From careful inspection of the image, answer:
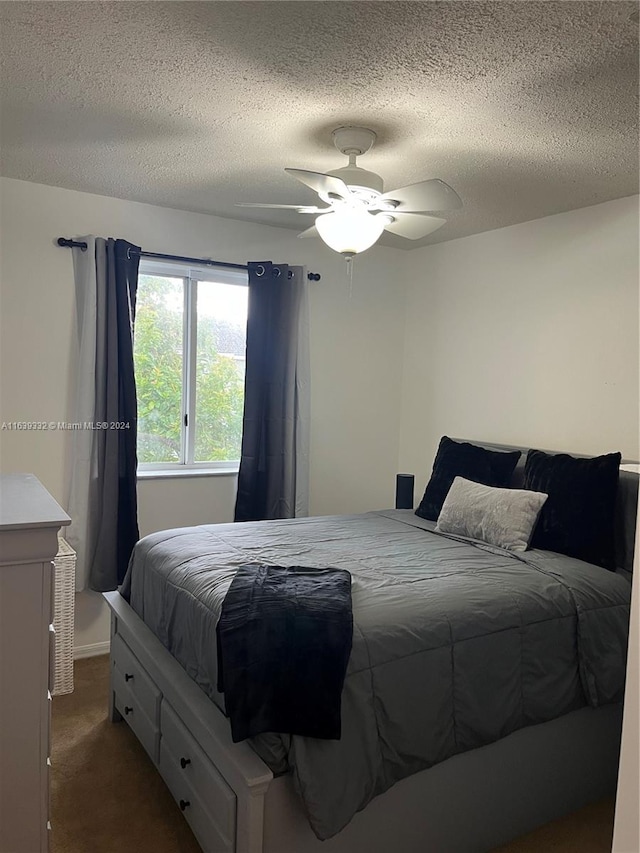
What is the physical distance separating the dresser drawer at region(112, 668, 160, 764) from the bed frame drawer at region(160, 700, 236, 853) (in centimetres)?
7

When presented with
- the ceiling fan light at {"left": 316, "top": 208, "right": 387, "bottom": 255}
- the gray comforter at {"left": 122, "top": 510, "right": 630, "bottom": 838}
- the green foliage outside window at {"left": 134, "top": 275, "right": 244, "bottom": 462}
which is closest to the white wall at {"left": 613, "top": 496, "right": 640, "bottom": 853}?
the gray comforter at {"left": 122, "top": 510, "right": 630, "bottom": 838}

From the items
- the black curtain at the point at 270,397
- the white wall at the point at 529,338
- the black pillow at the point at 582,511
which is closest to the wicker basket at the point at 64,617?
the black curtain at the point at 270,397

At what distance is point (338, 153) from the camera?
2.71 metres

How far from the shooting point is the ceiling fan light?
2369 mm

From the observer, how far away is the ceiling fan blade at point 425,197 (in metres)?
2.23

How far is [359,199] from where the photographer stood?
2.37 meters

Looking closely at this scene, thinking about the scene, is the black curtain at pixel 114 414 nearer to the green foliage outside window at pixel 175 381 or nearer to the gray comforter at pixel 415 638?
the green foliage outside window at pixel 175 381

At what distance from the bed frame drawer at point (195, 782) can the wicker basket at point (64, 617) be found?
1062 mm

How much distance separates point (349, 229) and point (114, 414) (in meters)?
1.76

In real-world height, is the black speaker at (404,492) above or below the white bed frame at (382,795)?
above

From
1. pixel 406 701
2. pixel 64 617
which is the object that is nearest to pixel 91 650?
pixel 64 617

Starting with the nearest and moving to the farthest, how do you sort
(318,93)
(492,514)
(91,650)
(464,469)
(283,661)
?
(283,661), (318,93), (492,514), (464,469), (91,650)

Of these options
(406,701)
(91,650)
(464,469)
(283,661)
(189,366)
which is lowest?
(91,650)

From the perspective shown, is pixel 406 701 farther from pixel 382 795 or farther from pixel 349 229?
pixel 349 229
